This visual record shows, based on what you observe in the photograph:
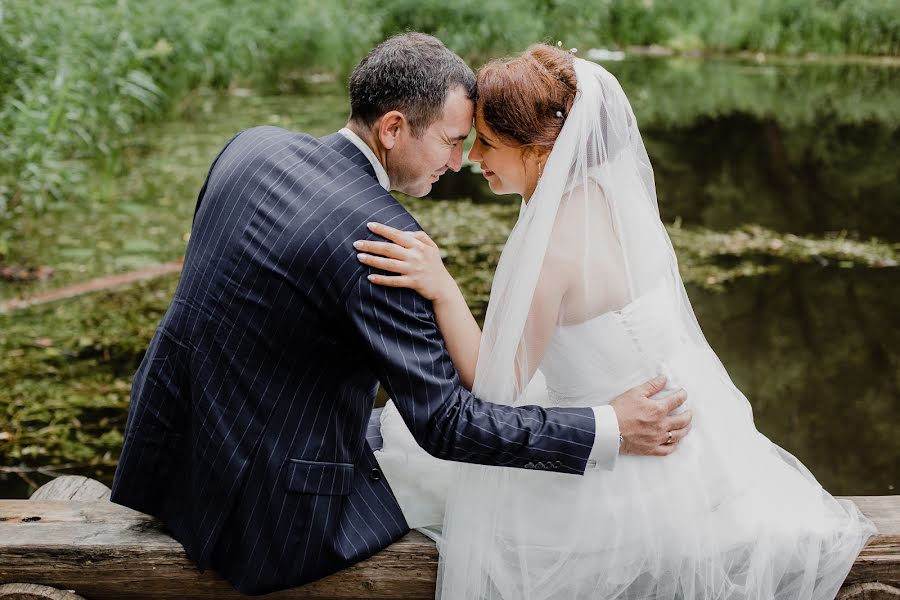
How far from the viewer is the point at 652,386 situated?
1982 mm

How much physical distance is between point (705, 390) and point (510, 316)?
0.50 m

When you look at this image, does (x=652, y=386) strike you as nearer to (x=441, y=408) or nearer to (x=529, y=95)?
(x=441, y=408)

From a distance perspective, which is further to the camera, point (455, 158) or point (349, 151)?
point (455, 158)

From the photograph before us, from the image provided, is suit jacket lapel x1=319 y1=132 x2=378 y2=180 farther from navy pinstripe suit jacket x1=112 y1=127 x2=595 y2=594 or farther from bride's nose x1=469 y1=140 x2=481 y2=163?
bride's nose x1=469 y1=140 x2=481 y2=163

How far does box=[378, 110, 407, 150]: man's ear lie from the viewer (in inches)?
73.8

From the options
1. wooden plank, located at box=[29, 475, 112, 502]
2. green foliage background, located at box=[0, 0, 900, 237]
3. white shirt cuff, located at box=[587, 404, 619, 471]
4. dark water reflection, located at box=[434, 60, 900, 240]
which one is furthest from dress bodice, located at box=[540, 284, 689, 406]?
dark water reflection, located at box=[434, 60, 900, 240]

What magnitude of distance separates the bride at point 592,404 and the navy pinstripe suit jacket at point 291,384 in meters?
0.15

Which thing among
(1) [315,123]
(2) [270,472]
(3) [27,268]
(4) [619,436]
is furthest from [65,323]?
(1) [315,123]

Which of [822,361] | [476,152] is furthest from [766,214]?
[476,152]

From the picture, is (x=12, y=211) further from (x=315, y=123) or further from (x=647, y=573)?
(x=647, y=573)

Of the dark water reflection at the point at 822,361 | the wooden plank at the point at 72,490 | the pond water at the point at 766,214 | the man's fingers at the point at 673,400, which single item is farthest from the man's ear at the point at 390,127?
the dark water reflection at the point at 822,361

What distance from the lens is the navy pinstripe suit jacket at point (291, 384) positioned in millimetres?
1721

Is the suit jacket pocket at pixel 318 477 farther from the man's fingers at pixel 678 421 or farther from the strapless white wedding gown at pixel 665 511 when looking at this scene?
the man's fingers at pixel 678 421

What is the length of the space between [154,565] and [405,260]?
0.89 m
